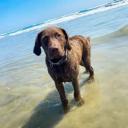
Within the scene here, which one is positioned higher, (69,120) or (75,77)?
(75,77)

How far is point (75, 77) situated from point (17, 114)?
1.64 metres

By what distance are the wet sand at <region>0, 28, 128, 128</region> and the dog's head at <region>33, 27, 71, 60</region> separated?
127cm

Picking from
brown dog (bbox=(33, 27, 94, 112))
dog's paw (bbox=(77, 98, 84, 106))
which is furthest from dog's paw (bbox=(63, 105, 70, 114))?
dog's paw (bbox=(77, 98, 84, 106))

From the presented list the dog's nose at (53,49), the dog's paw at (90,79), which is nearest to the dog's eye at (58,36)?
the dog's nose at (53,49)

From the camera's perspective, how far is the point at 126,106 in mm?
6305

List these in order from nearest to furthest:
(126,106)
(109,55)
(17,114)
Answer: (126,106)
(17,114)
(109,55)

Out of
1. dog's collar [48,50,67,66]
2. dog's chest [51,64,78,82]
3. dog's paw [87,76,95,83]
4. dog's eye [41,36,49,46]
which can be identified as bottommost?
dog's paw [87,76,95,83]

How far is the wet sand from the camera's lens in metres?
6.21

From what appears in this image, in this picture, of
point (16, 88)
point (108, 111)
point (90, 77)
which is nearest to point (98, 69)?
point (90, 77)

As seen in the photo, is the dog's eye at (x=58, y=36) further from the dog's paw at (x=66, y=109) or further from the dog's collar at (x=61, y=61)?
the dog's paw at (x=66, y=109)

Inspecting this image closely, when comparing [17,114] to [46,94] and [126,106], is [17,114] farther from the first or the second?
[126,106]

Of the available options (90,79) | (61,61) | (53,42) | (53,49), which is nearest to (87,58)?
(90,79)

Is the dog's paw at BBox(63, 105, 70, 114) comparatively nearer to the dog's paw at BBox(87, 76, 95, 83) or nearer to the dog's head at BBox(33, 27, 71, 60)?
the dog's head at BBox(33, 27, 71, 60)

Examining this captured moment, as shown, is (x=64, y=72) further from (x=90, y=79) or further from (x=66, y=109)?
(x=90, y=79)
